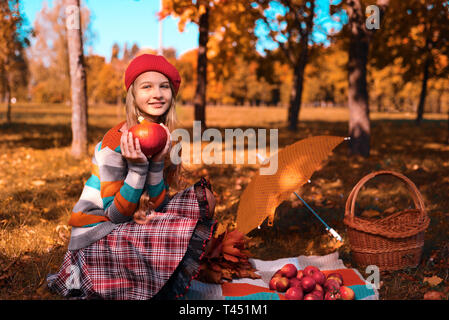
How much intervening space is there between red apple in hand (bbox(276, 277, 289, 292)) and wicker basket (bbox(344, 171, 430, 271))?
2.53ft

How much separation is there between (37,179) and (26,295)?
339 centimetres

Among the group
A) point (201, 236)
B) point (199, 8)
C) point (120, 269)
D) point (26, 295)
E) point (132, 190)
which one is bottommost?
point (26, 295)

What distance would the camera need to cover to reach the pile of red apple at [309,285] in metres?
2.64

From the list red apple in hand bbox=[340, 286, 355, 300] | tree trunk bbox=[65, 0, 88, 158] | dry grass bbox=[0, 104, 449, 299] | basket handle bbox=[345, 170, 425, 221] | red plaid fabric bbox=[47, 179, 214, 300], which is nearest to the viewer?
red plaid fabric bbox=[47, 179, 214, 300]

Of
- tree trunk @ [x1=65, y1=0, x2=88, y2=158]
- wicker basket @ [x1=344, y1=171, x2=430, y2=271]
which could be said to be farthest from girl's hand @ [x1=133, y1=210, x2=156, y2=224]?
tree trunk @ [x1=65, y1=0, x2=88, y2=158]

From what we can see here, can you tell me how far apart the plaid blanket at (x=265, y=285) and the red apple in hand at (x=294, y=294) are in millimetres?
108

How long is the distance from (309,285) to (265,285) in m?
0.40

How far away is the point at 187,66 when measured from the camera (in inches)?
2726

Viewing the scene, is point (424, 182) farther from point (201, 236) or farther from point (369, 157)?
point (201, 236)

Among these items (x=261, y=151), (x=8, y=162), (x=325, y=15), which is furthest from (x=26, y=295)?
(x=325, y=15)

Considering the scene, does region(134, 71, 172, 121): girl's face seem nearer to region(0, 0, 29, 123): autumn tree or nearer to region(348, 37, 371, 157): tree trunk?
region(348, 37, 371, 157): tree trunk

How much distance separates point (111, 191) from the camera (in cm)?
242

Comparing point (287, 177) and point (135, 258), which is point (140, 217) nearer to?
point (135, 258)

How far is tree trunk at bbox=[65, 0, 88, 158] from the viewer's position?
23.3 feet
